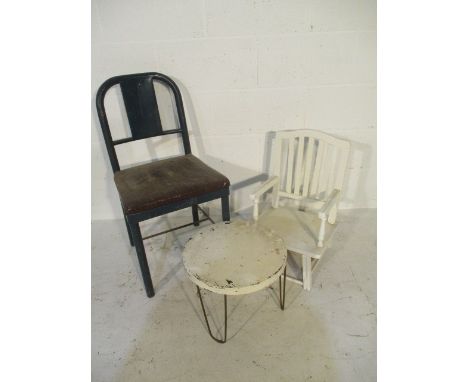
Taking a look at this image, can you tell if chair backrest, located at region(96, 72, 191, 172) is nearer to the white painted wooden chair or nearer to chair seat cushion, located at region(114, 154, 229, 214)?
chair seat cushion, located at region(114, 154, 229, 214)

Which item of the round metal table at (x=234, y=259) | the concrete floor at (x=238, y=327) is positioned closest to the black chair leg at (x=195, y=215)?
the concrete floor at (x=238, y=327)

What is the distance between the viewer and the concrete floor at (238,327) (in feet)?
4.45

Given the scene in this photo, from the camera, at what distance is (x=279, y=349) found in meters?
1.43

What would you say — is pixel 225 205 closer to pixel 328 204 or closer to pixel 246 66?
pixel 328 204

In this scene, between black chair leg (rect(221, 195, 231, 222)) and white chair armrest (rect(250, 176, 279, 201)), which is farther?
black chair leg (rect(221, 195, 231, 222))

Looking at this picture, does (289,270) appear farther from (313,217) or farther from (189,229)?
(189,229)

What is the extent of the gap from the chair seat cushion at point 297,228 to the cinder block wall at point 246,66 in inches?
20.4

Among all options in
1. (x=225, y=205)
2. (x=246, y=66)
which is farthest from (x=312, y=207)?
(x=246, y=66)

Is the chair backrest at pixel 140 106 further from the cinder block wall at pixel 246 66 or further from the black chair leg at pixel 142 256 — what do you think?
the black chair leg at pixel 142 256

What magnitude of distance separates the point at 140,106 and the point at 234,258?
104cm

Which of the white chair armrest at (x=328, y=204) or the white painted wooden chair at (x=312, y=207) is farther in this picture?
the white painted wooden chair at (x=312, y=207)

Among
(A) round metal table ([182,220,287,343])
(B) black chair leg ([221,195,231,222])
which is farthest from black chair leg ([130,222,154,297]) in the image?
(B) black chair leg ([221,195,231,222])

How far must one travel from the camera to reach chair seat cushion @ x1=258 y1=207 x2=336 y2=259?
61.3 inches

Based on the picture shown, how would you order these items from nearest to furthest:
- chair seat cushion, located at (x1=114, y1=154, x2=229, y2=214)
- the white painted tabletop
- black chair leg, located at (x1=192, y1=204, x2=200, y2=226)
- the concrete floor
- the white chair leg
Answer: the white painted tabletop → the concrete floor → chair seat cushion, located at (x1=114, y1=154, x2=229, y2=214) → the white chair leg → black chair leg, located at (x1=192, y1=204, x2=200, y2=226)
